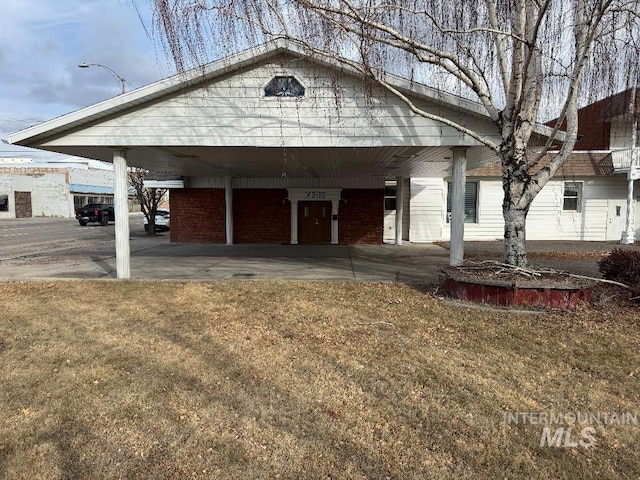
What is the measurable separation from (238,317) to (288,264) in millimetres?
5773

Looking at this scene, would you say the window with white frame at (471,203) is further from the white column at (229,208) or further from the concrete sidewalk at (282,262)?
the white column at (229,208)

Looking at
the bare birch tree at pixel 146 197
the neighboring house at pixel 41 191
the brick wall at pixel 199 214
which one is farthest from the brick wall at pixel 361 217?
the neighboring house at pixel 41 191

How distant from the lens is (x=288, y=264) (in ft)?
39.5

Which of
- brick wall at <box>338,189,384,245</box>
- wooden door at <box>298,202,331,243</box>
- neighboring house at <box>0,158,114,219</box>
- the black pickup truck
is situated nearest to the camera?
brick wall at <box>338,189,384,245</box>

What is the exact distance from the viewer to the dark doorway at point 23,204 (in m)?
46.5

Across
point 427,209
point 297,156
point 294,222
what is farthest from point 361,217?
point 297,156

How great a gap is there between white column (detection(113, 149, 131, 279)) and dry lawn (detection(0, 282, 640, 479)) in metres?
2.71

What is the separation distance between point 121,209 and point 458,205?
735 centimetres

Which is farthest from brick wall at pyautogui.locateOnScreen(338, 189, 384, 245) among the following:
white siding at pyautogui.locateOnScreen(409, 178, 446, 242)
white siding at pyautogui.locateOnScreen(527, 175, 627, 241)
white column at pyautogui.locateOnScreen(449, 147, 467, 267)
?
white column at pyautogui.locateOnScreen(449, 147, 467, 267)

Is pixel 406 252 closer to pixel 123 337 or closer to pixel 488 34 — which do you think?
pixel 488 34

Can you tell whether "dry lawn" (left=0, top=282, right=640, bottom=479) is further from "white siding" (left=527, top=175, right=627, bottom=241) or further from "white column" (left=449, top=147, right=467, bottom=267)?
"white siding" (left=527, top=175, right=627, bottom=241)

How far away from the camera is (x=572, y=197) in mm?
19484

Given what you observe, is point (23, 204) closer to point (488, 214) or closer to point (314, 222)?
point (314, 222)

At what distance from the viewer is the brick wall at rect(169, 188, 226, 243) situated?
18.8 meters
